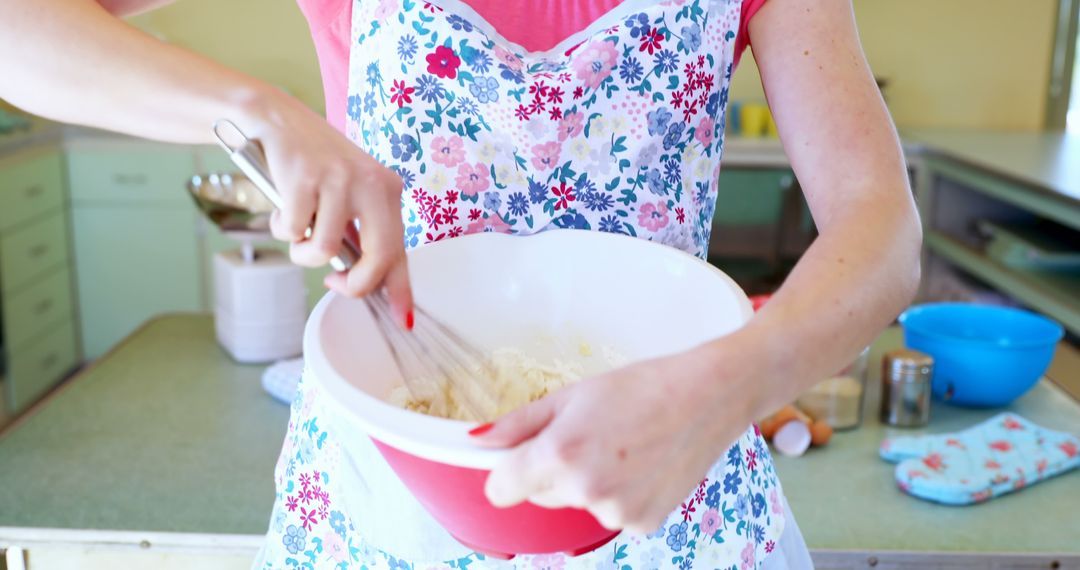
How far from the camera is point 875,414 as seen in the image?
1502mm

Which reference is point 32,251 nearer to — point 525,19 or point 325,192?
point 525,19

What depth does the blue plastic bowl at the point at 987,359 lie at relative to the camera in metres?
1.48

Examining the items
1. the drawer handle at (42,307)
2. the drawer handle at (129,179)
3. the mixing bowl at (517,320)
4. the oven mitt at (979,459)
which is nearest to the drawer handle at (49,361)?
the drawer handle at (42,307)

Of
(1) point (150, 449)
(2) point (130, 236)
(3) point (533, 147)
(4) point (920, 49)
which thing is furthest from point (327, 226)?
(4) point (920, 49)

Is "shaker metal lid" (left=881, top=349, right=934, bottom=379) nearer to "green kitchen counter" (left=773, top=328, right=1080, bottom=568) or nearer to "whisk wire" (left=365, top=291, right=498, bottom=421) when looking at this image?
"green kitchen counter" (left=773, top=328, right=1080, bottom=568)

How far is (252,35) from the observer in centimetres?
380

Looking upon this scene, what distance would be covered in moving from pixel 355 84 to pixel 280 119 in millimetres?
223

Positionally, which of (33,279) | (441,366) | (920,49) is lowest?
(33,279)

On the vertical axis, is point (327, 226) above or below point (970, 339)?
above

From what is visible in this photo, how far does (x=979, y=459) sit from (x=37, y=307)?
2.95 m

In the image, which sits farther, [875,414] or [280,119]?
[875,414]

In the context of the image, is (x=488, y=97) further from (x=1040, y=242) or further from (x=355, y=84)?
(x=1040, y=242)

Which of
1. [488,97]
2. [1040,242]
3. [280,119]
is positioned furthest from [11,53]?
[1040,242]

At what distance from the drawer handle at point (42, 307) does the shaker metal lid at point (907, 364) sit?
278cm
